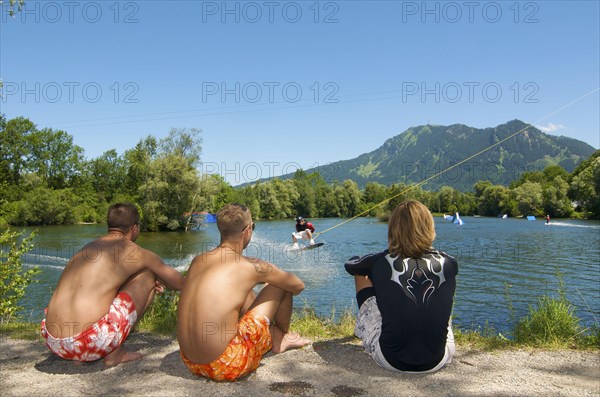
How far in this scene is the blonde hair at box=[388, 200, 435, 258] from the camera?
351 centimetres

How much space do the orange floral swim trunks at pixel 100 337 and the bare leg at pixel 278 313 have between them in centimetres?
104

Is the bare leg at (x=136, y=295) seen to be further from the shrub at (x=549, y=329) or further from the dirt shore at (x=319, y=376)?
the shrub at (x=549, y=329)

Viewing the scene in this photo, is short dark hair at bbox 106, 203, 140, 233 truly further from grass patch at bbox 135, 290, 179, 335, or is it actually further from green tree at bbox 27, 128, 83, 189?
green tree at bbox 27, 128, 83, 189

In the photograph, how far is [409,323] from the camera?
135 inches

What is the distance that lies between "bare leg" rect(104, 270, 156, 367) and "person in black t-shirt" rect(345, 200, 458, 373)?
1963mm

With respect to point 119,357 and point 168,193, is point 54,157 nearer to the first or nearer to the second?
point 168,193

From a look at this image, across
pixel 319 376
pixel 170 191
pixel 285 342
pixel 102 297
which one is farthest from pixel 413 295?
pixel 170 191

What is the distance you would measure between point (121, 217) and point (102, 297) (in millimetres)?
721

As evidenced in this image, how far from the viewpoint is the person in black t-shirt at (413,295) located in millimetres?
3439

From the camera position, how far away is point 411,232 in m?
3.52

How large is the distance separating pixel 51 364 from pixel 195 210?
46851mm

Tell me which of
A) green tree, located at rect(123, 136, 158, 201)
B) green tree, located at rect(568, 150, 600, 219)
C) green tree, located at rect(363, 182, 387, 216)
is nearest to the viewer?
green tree, located at rect(123, 136, 158, 201)

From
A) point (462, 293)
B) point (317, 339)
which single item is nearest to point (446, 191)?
point (462, 293)

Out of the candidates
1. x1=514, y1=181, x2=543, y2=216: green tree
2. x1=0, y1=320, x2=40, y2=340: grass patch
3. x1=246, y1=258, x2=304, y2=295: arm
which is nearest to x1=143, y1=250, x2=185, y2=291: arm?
x1=246, y1=258, x2=304, y2=295: arm
